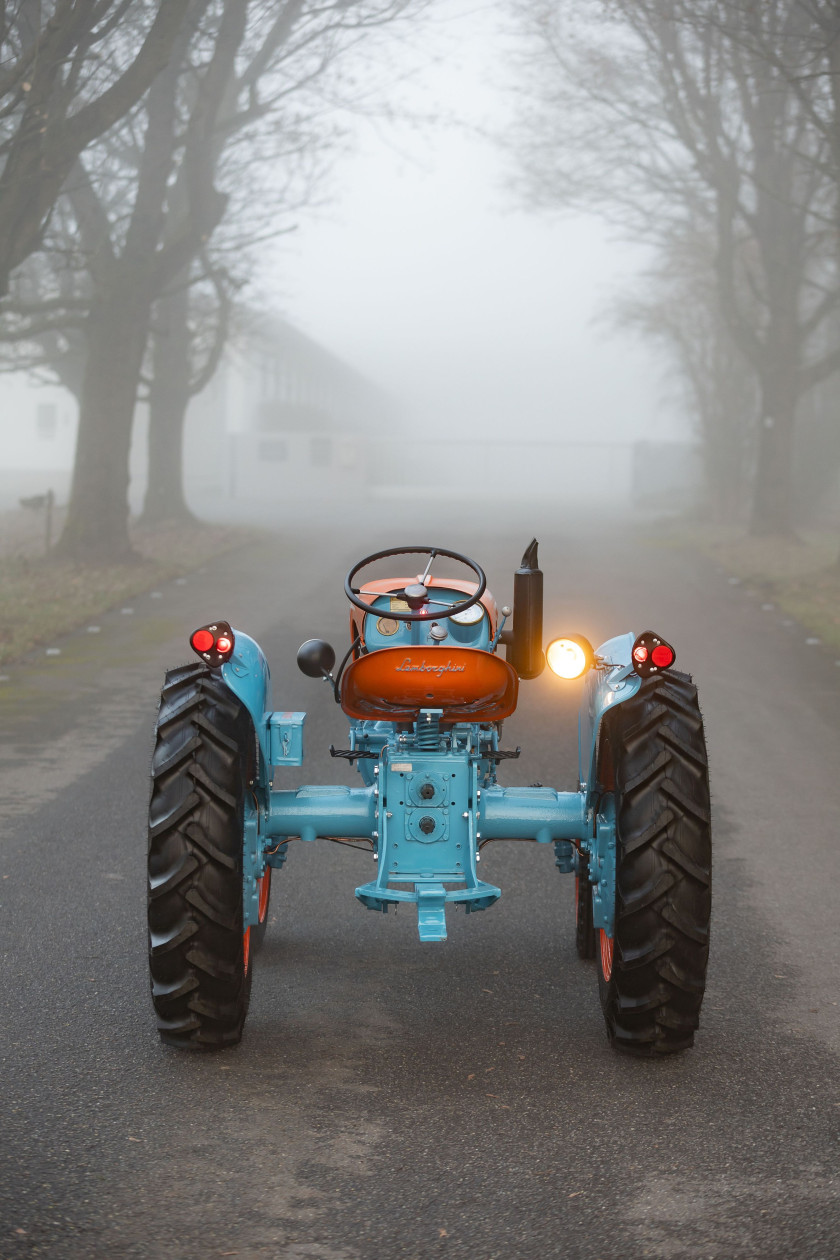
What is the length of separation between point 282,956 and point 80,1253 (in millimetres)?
2174

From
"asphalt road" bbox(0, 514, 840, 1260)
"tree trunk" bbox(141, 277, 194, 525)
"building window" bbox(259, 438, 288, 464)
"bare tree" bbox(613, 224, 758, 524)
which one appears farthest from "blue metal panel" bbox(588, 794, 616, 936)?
"building window" bbox(259, 438, 288, 464)

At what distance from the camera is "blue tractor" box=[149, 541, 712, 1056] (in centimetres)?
418

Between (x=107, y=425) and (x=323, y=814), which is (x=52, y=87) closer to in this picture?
(x=107, y=425)

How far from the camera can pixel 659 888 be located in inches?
164

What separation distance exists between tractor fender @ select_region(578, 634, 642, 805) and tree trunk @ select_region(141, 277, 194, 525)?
23815mm

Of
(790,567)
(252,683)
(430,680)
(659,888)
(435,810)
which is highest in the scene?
(430,680)

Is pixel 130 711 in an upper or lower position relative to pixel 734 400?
lower

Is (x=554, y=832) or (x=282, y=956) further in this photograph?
(x=282, y=956)

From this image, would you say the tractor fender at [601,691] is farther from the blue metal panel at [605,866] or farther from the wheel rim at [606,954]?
the wheel rim at [606,954]

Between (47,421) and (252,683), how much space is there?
7448cm

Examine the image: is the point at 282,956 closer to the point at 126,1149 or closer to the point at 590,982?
the point at 590,982

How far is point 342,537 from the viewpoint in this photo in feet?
96.3

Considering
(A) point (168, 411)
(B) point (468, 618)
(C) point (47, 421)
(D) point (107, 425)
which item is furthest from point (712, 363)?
(C) point (47, 421)

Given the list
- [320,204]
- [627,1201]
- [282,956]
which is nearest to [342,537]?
[320,204]
